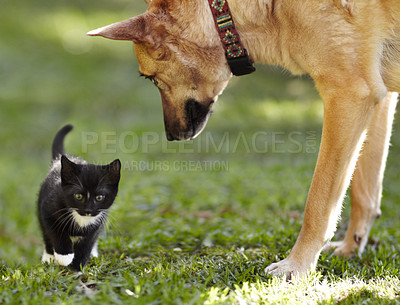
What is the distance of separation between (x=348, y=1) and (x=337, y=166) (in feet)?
3.29

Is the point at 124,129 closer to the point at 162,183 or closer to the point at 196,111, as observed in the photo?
the point at 162,183

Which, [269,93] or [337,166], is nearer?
[337,166]

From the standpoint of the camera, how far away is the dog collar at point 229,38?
3.28m

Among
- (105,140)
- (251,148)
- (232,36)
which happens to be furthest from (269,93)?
(232,36)

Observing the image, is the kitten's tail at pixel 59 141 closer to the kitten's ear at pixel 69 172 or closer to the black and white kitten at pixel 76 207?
the black and white kitten at pixel 76 207

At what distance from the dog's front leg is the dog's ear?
48.1 inches

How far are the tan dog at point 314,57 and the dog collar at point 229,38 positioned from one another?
1.8 inches

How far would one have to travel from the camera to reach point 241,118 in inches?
311

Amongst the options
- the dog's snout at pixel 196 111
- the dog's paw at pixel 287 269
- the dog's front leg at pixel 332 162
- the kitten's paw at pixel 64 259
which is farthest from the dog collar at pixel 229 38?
the kitten's paw at pixel 64 259

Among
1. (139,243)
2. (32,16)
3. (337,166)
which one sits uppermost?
(32,16)

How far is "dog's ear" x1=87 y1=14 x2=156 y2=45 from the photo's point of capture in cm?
299

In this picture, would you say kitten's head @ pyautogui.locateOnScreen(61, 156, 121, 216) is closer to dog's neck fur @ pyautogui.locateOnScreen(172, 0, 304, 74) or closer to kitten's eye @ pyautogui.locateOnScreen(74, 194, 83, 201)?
kitten's eye @ pyautogui.locateOnScreen(74, 194, 83, 201)

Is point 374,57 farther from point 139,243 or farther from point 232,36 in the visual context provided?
point 139,243

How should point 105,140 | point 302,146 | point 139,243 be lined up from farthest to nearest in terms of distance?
point 105,140
point 302,146
point 139,243
